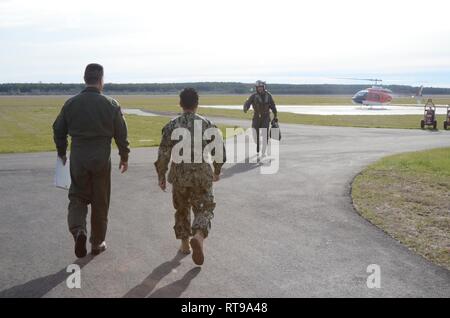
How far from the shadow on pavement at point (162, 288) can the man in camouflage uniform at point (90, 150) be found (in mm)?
956

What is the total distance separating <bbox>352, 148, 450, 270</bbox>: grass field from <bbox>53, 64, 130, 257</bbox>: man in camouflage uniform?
3.82 meters

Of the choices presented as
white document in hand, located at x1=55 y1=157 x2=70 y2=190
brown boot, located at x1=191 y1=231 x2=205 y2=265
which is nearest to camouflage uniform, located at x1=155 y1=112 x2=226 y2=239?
brown boot, located at x1=191 y1=231 x2=205 y2=265

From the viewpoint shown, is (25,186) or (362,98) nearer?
(25,186)

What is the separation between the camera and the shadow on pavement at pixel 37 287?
4645mm

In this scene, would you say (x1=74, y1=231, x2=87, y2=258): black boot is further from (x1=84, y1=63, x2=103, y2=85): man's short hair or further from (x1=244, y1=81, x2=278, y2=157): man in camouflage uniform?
(x1=244, y1=81, x2=278, y2=157): man in camouflage uniform

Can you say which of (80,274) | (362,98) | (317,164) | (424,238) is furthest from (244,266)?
(362,98)

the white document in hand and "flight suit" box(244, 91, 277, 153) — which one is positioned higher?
"flight suit" box(244, 91, 277, 153)

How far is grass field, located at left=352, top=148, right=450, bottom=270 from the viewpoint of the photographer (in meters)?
6.62

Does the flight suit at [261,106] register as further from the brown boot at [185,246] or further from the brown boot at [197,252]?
the brown boot at [197,252]

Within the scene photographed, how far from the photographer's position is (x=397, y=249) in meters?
6.20

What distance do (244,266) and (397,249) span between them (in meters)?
2.03

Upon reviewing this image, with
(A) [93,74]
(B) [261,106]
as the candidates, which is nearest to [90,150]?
(A) [93,74]

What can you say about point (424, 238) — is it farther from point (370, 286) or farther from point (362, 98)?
point (362, 98)

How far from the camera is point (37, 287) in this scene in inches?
190
